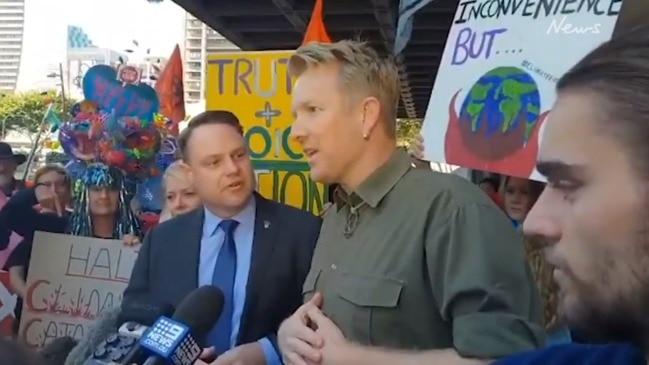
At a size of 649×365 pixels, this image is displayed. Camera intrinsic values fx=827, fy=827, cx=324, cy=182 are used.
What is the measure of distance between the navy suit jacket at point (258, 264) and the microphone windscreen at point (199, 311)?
41 cm

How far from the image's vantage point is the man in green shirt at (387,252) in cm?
154

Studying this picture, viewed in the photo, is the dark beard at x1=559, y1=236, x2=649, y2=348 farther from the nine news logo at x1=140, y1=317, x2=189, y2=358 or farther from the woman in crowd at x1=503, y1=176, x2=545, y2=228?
the woman in crowd at x1=503, y1=176, x2=545, y2=228

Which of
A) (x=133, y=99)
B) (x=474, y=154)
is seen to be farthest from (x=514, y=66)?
(x=133, y=99)

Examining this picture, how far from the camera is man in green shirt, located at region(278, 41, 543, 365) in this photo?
1.54 meters

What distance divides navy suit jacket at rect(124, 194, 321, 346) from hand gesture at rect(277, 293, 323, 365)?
0.75m

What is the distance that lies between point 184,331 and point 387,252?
47 cm

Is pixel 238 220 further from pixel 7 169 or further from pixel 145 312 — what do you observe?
pixel 7 169

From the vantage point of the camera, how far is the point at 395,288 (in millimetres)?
1616

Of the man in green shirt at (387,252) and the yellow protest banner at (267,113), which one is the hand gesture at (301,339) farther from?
the yellow protest banner at (267,113)

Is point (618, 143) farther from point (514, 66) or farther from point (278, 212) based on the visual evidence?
point (278, 212)

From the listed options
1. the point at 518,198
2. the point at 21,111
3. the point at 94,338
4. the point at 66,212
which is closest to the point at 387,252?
the point at 94,338

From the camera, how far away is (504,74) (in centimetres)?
210

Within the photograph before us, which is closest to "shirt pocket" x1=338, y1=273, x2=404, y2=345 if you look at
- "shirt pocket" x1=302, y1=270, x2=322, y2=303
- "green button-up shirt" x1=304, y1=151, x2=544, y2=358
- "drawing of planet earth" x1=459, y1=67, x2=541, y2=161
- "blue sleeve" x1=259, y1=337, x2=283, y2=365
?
"green button-up shirt" x1=304, y1=151, x2=544, y2=358

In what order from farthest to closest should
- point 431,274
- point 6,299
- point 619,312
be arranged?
point 6,299, point 431,274, point 619,312
